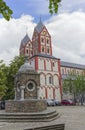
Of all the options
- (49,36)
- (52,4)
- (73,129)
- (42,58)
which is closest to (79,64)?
(49,36)

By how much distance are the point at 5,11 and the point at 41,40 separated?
7483 cm

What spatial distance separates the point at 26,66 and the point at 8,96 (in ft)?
62.9

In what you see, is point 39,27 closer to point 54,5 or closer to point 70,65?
point 70,65

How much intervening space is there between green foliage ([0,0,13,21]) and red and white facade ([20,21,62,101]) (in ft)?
198

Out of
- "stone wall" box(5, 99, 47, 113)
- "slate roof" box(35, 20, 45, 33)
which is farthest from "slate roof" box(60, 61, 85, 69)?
"stone wall" box(5, 99, 47, 113)

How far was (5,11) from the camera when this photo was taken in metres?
3.47

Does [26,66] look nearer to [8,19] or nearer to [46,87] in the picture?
[8,19]

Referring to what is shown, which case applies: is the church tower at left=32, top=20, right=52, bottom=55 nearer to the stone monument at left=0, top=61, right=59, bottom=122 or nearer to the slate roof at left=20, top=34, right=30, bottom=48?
the slate roof at left=20, top=34, right=30, bottom=48

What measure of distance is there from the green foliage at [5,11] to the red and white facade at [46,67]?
60.5 m

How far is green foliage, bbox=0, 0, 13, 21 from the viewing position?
3426 mm

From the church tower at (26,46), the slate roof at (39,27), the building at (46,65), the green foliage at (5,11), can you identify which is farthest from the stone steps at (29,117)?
the church tower at (26,46)

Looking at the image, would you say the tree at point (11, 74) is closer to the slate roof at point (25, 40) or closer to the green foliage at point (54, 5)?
the green foliage at point (54, 5)

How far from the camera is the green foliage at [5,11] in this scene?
11.2 ft

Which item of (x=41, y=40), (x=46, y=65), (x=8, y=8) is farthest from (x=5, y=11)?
(x=41, y=40)
